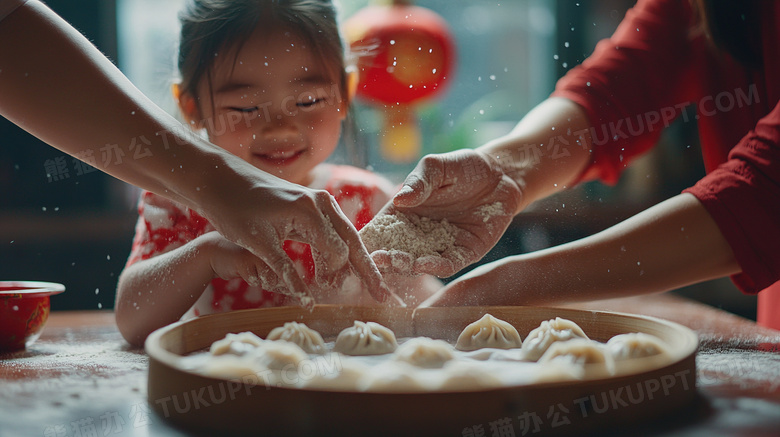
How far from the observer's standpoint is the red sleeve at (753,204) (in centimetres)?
98

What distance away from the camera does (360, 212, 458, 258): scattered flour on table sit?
102cm

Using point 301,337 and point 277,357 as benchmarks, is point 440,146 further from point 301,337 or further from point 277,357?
point 277,357

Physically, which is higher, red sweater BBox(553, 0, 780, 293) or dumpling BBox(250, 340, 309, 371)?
red sweater BBox(553, 0, 780, 293)

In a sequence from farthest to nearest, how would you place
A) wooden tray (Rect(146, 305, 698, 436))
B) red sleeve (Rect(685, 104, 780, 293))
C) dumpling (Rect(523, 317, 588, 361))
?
red sleeve (Rect(685, 104, 780, 293))
dumpling (Rect(523, 317, 588, 361))
wooden tray (Rect(146, 305, 698, 436))

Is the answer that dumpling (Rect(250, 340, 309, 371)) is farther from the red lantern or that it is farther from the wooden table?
the red lantern

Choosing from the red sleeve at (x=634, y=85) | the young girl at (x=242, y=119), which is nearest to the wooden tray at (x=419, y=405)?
the young girl at (x=242, y=119)

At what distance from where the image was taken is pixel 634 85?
136cm

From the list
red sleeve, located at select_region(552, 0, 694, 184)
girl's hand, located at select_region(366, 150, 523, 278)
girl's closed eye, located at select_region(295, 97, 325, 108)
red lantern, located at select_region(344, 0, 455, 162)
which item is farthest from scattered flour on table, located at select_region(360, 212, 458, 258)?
red sleeve, located at select_region(552, 0, 694, 184)

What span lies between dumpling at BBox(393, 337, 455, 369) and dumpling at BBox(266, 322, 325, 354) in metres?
0.15

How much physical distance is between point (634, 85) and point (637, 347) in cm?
77

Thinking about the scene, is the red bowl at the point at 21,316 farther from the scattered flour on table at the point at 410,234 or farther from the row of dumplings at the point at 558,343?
the row of dumplings at the point at 558,343

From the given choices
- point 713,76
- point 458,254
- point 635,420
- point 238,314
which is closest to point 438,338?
point 458,254

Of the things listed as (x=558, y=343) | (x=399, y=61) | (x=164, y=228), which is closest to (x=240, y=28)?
(x=399, y=61)

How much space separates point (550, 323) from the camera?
2.97 feet
